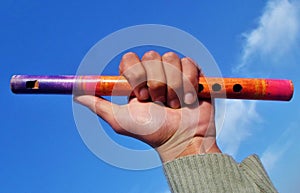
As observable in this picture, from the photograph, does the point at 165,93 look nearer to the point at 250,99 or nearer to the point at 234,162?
the point at 234,162

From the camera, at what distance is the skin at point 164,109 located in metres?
3.11

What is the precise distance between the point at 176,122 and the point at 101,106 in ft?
2.02

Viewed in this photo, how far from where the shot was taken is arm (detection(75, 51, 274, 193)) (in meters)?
2.92

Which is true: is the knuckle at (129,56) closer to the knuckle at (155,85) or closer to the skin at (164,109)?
Result: the skin at (164,109)

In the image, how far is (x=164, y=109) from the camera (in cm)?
331

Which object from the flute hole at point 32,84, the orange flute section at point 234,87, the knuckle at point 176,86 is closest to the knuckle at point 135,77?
the knuckle at point 176,86

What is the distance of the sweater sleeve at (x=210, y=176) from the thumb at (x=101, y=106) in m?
0.63

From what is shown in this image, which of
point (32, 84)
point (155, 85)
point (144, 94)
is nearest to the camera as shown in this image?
point (155, 85)

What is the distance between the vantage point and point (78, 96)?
358 cm

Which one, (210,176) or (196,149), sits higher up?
(196,149)

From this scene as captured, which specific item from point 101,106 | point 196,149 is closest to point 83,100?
point 101,106

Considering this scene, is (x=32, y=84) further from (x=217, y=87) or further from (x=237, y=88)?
(x=237, y=88)

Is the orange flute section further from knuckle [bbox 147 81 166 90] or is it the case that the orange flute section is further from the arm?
knuckle [bbox 147 81 166 90]

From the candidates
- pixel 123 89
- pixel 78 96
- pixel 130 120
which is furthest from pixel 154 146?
pixel 78 96
